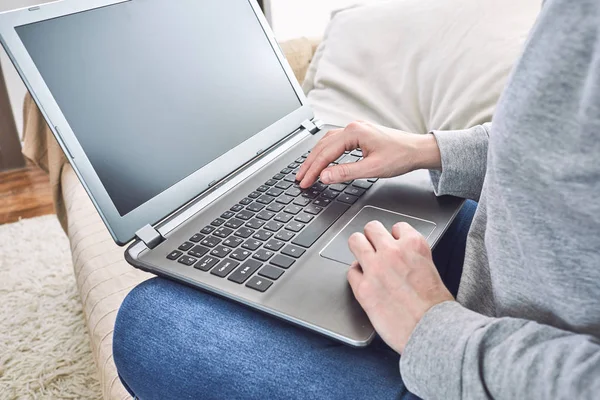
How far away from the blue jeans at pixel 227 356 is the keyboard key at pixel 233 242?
0.07 meters

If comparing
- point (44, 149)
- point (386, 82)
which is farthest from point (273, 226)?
point (44, 149)

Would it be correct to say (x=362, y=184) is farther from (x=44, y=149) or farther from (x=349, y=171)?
(x=44, y=149)

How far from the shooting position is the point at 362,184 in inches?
29.1

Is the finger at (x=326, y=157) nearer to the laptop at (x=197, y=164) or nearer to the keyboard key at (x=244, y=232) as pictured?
the laptop at (x=197, y=164)

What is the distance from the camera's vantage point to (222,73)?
801 millimetres

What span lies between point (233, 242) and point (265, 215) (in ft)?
0.24

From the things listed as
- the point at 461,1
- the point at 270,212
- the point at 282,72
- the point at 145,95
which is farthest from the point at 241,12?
the point at 461,1

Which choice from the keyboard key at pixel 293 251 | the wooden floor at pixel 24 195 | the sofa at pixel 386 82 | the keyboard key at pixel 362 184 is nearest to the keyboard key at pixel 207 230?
the keyboard key at pixel 293 251

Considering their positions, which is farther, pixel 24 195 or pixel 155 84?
pixel 24 195

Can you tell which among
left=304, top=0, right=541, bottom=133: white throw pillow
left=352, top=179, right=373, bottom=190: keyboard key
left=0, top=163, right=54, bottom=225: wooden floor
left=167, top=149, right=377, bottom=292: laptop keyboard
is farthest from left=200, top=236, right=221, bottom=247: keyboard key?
left=0, top=163, right=54, bottom=225: wooden floor

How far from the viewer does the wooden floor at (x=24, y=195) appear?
2006 mm

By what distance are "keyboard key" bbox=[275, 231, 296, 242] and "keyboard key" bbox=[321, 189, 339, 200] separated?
102mm

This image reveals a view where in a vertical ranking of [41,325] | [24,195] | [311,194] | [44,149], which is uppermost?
[44,149]

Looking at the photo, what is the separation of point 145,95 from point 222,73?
0.15 meters
